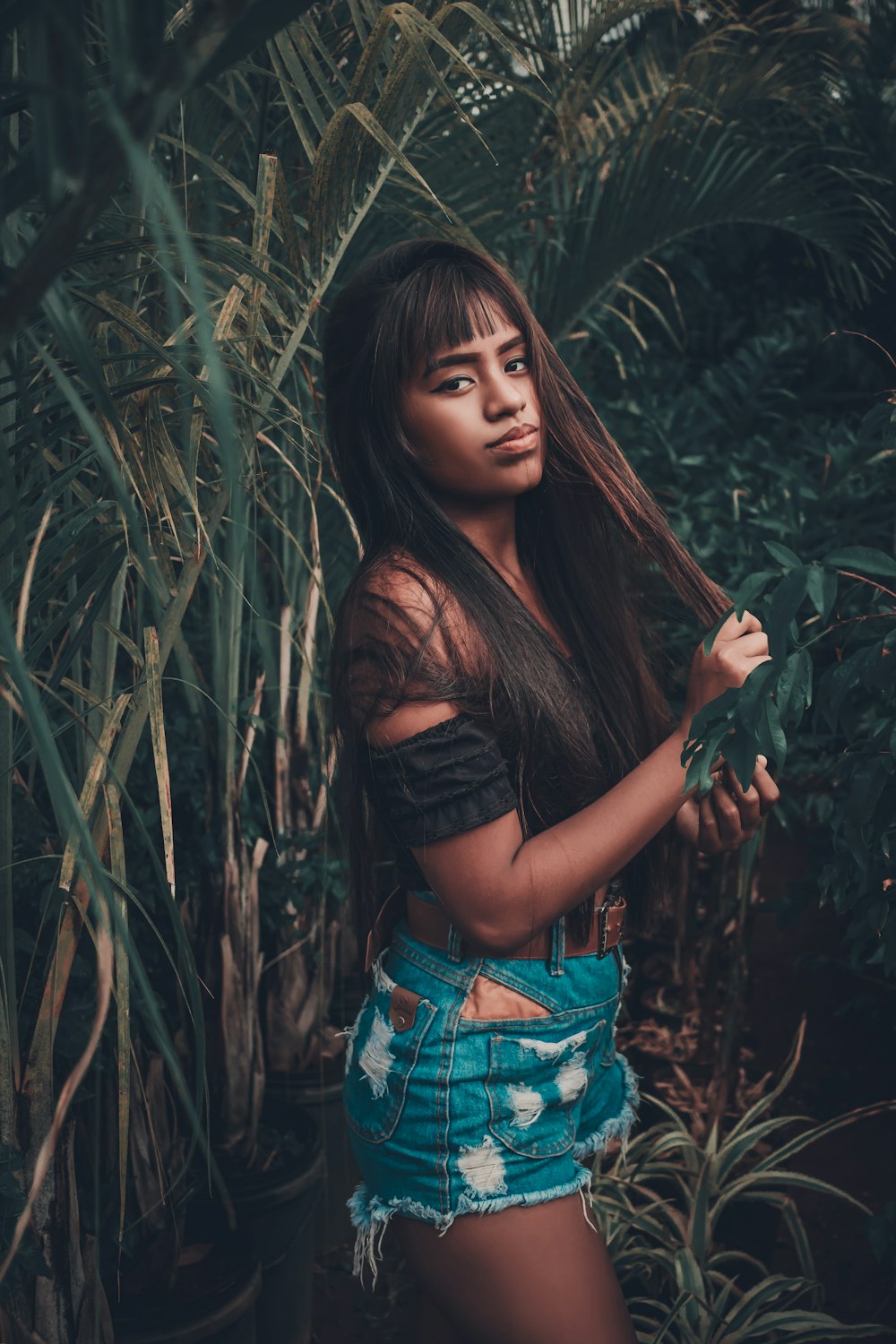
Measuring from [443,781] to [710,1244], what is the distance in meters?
1.43

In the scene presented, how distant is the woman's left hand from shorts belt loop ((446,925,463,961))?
0.28m

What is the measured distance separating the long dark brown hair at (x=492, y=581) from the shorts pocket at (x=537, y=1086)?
0.11 m

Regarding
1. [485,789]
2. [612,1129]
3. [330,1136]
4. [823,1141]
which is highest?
[485,789]

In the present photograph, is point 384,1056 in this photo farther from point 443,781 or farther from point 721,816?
point 721,816

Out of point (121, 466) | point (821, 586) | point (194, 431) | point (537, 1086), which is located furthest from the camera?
point (194, 431)

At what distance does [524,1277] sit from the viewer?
43.6 inches

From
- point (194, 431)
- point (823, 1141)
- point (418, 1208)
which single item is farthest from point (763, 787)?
point (823, 1141)

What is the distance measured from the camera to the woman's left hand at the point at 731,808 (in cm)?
127

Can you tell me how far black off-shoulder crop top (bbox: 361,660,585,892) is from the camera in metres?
1.07

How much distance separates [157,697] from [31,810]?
0.42 metres

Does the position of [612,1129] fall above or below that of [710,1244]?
above

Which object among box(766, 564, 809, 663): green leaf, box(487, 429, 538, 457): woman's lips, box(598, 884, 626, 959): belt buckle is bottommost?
box(598, 884, 626, 959): belt buckle

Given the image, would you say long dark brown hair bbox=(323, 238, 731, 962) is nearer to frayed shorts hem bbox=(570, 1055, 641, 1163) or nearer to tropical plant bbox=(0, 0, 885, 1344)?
tropical plant bbox=(0, 0, 885, 1344)

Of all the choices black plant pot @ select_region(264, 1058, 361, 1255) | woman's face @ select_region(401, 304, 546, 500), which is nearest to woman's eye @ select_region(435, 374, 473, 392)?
woman's face @ select_region(401, 304, 546, 500)
